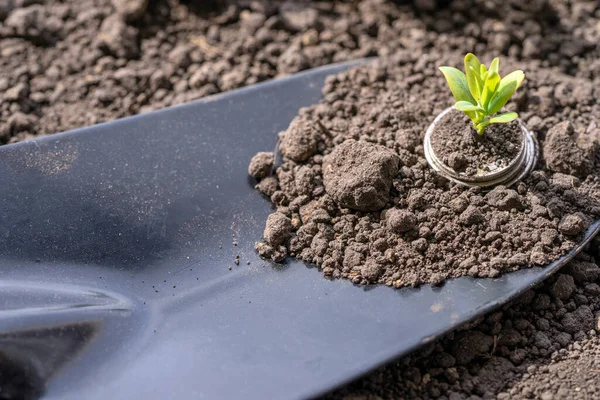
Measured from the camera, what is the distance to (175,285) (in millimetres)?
1498

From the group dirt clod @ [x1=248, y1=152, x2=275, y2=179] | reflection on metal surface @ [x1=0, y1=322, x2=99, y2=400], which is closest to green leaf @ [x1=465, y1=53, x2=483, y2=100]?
dirt clod @ [x1=248, y1=152, x2=275, y2=179]

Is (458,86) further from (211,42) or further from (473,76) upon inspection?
(211,42)

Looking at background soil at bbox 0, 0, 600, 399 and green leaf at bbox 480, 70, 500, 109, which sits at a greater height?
green leaf at bbox 480, 70, 500, 109

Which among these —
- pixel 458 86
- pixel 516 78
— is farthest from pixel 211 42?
pixel 516 78

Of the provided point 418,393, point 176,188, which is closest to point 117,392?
point 176,188

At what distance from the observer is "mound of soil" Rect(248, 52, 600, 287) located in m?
1.47

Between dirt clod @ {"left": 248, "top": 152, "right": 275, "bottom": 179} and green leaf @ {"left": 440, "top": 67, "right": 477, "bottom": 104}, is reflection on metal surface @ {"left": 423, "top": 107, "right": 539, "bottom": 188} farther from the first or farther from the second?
dirt clod @ {"left": 248, "top": 152, "right": 275, "bottom": 179}

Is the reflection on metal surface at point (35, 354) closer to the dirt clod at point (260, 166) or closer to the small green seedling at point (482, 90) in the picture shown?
the dirt clod at point (260, 166)

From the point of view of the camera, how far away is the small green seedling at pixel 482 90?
1.46m

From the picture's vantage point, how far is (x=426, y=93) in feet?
5.76

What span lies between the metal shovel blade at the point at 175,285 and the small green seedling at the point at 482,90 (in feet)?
1.14

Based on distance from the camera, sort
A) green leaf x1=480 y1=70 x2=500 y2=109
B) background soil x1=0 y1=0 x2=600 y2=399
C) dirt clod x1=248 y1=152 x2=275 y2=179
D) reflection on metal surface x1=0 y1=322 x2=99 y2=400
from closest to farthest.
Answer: reflection on metal surface x1=0 y1=322 x2=99 y2=400 → green leaf x1=480 y1=70 x2=500 y2=109 → dirt clod x1=248 y1=152 x2=275 y2=179 → background soil x1=0 y1=0 x2=600 y2=399

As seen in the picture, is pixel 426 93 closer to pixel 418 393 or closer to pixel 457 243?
pixel 457 243

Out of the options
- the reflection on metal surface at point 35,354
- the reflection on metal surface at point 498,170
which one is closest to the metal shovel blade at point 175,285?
the reflection on metal surface at point 35,354
